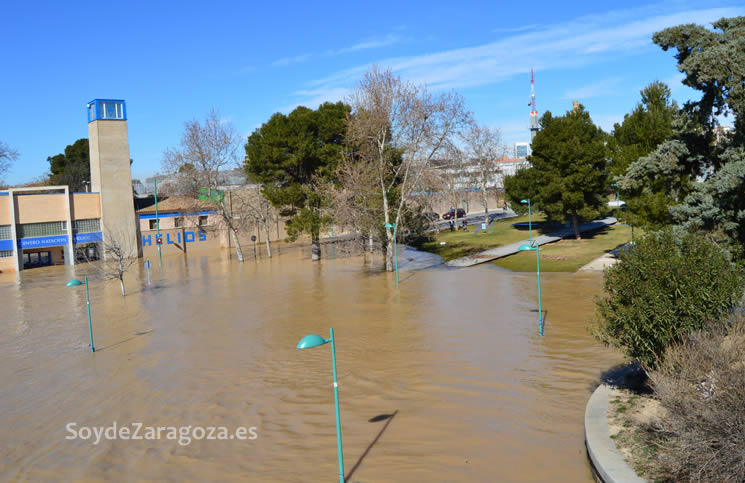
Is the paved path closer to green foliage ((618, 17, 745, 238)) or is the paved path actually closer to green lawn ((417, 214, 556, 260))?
green lawn ((417, 214, 556, 260))

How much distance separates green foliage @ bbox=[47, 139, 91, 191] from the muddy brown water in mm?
52819

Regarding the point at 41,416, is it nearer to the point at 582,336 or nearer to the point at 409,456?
the point at 409,456

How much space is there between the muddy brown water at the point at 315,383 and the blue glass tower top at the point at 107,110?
83.2ft

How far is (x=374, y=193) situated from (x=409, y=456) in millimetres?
23963

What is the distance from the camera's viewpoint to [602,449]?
8.40 meters

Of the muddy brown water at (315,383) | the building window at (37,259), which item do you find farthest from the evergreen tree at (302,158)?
the building window at (37,259)

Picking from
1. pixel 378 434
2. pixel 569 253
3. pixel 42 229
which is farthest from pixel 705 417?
pixel 42 229

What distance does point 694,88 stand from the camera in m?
16.9

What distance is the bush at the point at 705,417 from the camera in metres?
6.52

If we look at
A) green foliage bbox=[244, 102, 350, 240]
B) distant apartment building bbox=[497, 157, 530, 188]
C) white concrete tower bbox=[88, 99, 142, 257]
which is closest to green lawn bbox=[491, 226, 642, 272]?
green foliage bbox=[244, 102, 350, 240]

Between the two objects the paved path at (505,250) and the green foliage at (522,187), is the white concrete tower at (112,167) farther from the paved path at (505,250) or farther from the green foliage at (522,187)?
the green foliage at (522,187)

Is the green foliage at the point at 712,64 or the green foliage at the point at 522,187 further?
the green foliage at the point at 522,187

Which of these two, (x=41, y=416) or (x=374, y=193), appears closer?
(x=41, y=416)

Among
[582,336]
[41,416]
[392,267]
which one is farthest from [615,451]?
[392,267]
